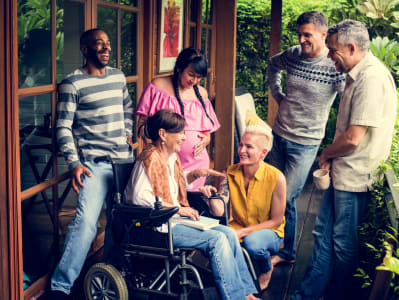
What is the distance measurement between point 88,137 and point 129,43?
1.41 m

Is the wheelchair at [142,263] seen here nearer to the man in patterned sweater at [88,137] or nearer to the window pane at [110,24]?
the man in patterned sweater at [88,137]

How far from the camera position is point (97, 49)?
327 cm

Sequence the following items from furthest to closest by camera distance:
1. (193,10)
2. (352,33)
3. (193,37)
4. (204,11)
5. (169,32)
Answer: (204,11) → (193,37) → (193,10) → (169,32) → (352,33)

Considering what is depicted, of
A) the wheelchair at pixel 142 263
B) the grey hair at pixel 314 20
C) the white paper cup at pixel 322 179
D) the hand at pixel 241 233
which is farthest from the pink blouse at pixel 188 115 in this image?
the white paper cup at pixel 322 179

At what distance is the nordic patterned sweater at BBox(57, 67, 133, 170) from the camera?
3135mm

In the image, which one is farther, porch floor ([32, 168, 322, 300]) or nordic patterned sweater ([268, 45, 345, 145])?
nordic patterned sweater ([268, 45, 345, 145])

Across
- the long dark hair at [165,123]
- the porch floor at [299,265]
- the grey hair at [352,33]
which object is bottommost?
the porch floor at [299,265]

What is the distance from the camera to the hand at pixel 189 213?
3117 mm

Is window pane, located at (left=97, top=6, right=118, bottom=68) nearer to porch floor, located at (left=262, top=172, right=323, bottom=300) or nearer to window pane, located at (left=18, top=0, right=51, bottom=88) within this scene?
window pane, located at (left=18, top=0, right=51, bottom=88)

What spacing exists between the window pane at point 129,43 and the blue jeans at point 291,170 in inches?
50.8

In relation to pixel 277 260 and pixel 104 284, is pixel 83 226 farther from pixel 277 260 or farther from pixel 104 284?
pixel 277 260

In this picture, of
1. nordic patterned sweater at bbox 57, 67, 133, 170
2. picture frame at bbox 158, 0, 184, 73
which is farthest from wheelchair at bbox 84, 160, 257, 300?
picture frame at bbox 158, 0, 184, 73

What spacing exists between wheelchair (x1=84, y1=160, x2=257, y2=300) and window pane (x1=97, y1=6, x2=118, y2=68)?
116 centimetres

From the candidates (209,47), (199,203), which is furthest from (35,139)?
(209,47)
